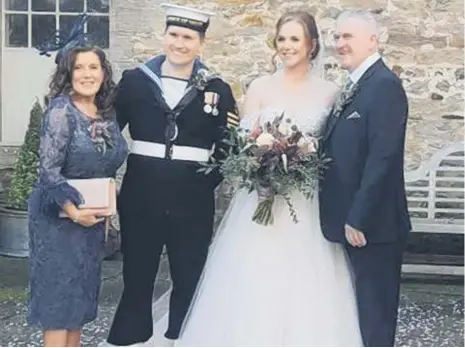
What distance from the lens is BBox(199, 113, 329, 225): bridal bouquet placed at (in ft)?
13.3

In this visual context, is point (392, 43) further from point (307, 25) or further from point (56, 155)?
point (56, 155)

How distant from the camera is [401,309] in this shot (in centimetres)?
611

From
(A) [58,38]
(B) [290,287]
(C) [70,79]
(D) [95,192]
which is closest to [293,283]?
(B) [290,287]

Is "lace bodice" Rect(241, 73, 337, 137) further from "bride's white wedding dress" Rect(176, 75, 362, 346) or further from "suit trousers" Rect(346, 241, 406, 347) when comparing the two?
"suit trousers" Rect(346, 241, 406, 347)

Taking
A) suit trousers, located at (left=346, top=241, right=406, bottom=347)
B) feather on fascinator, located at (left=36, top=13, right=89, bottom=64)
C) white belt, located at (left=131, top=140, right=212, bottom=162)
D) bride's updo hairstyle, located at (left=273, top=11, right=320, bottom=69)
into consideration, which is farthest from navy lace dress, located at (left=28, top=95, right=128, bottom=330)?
feather on fascinator, located at (left=36, top=13, right=89, bottom=64)

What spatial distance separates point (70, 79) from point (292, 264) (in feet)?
3.90

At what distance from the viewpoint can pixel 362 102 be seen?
13.3 ft

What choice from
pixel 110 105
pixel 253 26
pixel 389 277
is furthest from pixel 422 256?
pixel 110 105

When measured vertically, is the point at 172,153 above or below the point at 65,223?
above

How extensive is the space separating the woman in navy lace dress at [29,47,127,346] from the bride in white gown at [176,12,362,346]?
0.62 metres

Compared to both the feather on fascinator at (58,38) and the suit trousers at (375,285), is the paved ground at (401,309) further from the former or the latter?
the feather on fascinator at (58,38)

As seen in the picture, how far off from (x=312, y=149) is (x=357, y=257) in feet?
1.60

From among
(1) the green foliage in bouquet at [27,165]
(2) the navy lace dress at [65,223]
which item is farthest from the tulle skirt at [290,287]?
(1) the green foliage in bouquet at [27,165]

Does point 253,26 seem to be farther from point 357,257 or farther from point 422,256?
point 357,257
